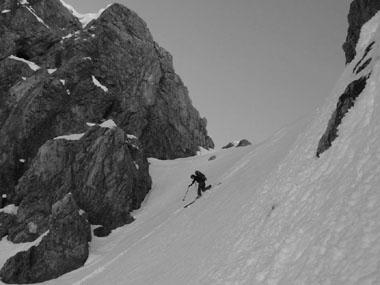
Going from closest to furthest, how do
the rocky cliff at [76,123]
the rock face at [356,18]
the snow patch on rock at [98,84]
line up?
1. the rock face at [356,18]
2. the rocky cliff at [76,123]
3. the snow patch on rock at [98,84]

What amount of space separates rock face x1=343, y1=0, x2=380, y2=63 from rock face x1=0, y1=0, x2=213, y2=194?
34.9m

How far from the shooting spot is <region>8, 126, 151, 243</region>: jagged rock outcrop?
43125 mm

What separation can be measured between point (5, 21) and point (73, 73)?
16.5 meters

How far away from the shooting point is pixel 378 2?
2581 cm

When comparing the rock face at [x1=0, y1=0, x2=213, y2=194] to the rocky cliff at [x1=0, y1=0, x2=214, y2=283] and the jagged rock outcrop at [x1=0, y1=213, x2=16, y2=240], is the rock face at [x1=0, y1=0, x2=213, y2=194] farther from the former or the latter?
the jagged rock outcrop at [x1=0, y1=213, x2=16, y2=240]

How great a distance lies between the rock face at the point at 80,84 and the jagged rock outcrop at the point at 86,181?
6.06m

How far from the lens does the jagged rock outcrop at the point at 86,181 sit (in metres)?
43.1

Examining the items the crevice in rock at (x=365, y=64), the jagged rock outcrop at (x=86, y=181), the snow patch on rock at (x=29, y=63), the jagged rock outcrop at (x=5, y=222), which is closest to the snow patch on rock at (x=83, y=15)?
the snow patch on rock at (x=29, y=63)

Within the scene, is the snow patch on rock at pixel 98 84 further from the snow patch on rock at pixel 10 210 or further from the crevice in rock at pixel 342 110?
the crevice in rock at pixel 342 110

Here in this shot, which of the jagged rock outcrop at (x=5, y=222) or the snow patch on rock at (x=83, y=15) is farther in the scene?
the snow patch on rock at (x=83, y=15)

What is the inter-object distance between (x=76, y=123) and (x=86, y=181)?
42.7ft

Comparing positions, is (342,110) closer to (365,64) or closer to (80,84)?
(365,64)

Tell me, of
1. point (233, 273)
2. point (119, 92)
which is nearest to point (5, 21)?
point (119, 92)

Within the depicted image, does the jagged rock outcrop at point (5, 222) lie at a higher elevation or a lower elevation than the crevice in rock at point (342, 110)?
higher
